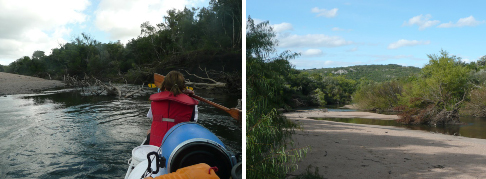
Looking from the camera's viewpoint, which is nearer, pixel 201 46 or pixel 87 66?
pixel 201 46

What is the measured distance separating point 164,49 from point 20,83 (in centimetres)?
178

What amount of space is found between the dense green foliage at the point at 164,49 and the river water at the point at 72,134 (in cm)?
76

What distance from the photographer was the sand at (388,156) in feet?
16.7

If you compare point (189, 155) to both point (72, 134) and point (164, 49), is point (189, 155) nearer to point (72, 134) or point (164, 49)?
point (164, 49)

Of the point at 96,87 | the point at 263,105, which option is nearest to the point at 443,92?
the point at 263,105

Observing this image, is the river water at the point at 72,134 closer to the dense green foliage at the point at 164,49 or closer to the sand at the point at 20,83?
the sand at the point at 20,83

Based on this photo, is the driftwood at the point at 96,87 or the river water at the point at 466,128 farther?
the river water at the point at 466,128

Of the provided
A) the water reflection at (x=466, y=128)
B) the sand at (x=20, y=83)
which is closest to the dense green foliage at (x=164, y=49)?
the sand at (x=20, y=83)

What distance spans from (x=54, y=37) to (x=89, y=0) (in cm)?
46

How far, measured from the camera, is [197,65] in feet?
14.9

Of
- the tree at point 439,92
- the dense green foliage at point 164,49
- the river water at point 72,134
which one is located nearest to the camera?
the river water at point 72,134

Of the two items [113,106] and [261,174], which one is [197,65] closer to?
[261,174]

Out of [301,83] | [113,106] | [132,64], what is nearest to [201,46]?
[132,64]

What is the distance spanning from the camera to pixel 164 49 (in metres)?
4.04
